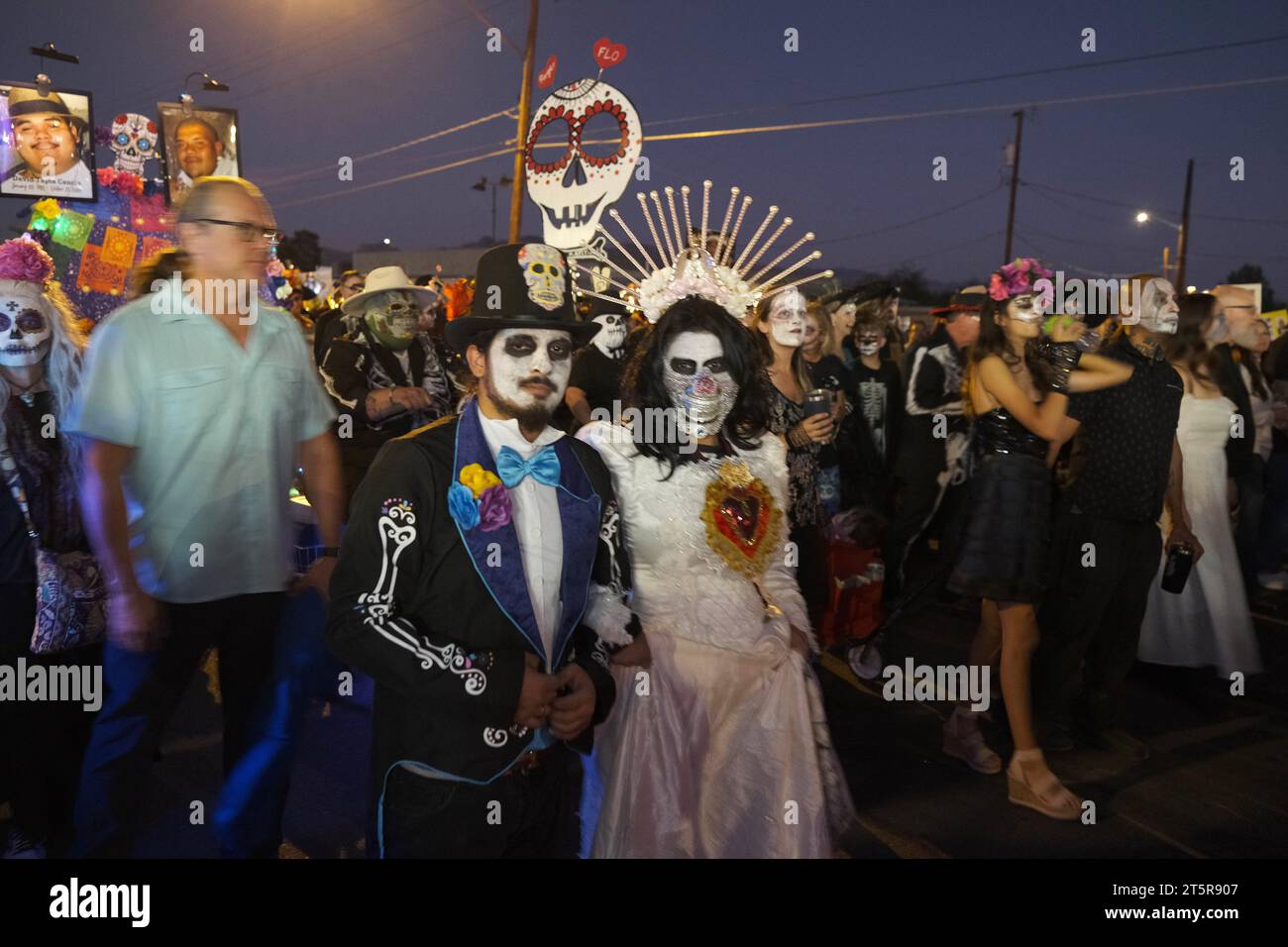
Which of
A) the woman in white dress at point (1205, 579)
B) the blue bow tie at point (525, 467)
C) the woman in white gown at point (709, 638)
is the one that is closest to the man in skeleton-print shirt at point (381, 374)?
the woman in white gown at point (709, 638)

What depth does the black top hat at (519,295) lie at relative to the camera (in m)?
2.23

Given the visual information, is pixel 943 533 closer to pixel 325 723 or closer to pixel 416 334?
pixel 416 334

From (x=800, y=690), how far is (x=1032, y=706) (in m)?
2.27

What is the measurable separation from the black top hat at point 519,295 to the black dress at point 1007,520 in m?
2.39

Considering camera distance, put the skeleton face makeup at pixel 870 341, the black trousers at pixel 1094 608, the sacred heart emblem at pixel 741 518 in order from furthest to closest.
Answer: the skeleton face makeup at pixel 870 341 < the black trousers at pixel 1094 608 < the sacred heart emblem at pixel 741 518

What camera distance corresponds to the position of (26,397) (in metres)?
3.15

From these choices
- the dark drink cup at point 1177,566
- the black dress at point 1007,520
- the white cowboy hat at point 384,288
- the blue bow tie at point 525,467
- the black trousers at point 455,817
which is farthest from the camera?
the white cowboy hat at point 384,288

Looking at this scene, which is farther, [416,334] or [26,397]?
[416,334]

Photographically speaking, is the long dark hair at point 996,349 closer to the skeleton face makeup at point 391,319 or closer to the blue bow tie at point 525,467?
the blue bow tie at point 525,467

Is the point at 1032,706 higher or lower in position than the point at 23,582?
lower

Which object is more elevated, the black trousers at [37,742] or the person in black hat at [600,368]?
the person in black hat at [600,368]

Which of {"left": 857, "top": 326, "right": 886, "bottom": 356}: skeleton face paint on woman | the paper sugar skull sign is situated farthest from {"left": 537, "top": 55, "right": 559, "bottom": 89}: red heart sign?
{"left": 857, "top": 326, "right": 886, "bottom": 356}: skeleton face paint on woman

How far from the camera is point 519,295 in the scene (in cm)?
223

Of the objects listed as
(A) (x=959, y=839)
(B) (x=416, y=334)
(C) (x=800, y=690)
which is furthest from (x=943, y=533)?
(C) (x=800, y=690)
